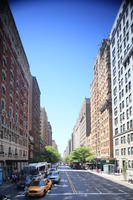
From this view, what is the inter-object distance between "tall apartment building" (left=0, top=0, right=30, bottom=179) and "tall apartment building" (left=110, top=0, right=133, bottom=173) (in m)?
27.3

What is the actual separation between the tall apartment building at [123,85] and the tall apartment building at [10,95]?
1076 inches

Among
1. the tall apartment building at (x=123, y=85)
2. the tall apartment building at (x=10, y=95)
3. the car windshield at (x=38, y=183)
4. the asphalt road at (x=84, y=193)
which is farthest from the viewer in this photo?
the tall apartment building at (x=123, y=85)

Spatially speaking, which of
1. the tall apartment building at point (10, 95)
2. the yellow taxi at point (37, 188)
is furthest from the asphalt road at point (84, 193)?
the tall apartment building at point (10, 95)

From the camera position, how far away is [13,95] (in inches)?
2522

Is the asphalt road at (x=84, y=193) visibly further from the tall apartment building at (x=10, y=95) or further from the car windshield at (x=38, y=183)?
the tall apartment building at (x=10, y=95)

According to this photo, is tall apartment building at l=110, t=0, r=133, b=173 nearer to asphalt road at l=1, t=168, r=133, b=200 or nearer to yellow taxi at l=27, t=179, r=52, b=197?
asphalt road at l=1, t=168, r=133, b=200

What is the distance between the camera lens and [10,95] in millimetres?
60750

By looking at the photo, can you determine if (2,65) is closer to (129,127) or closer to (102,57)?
(129,127)

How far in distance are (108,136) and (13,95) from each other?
41.4 metres

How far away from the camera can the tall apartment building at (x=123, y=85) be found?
64.0 meters

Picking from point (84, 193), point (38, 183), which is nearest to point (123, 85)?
point (84, 193)

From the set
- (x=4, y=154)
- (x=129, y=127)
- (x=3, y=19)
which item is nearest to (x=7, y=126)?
(x=4, y=154)

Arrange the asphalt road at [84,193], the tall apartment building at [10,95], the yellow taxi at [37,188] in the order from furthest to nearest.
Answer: the tall apartment building at [10,95] → the asphalt road at [84,193] → the yellow taxi at [37,188]

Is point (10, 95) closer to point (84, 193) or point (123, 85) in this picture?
point (123, 85)
